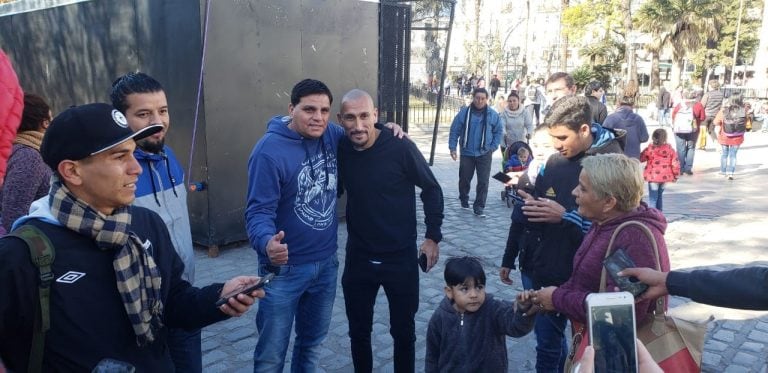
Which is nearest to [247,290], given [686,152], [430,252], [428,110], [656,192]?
[430,252]

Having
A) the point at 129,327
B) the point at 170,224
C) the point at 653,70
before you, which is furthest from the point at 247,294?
the point at 653,70

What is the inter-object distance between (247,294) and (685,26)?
1617 inches

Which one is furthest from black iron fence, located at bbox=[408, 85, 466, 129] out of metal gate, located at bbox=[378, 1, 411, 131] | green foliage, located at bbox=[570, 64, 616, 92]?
metal gate, located at bbox=[378, 1, 411, 131]

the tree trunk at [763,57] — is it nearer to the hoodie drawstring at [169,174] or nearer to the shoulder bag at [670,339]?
the shoulder bag at [670,339]

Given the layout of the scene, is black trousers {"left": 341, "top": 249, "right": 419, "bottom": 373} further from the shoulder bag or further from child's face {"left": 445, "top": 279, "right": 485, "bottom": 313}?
the shoulder bag

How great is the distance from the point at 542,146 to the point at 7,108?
298 cm

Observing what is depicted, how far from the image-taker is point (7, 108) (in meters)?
1.21

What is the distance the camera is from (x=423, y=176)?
3523mm

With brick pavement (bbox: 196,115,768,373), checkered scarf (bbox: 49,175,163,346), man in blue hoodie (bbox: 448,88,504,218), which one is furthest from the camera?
man in blue hoodie (bbox: 448,88,504,218)

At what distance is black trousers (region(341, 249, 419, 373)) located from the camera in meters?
3.47

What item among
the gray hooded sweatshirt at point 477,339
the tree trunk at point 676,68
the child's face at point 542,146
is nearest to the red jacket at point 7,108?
the gray hooded sweatshirt at point 477,339

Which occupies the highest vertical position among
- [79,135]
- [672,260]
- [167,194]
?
[79,135]

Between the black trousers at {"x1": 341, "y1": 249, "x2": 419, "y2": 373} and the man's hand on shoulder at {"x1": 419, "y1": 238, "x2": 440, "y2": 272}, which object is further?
the man's hand on shoulder at {"x1": 419, "y1": 238, "x2": 440, "y2": 272}

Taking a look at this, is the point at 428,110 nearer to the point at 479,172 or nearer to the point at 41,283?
the point at 479,172
